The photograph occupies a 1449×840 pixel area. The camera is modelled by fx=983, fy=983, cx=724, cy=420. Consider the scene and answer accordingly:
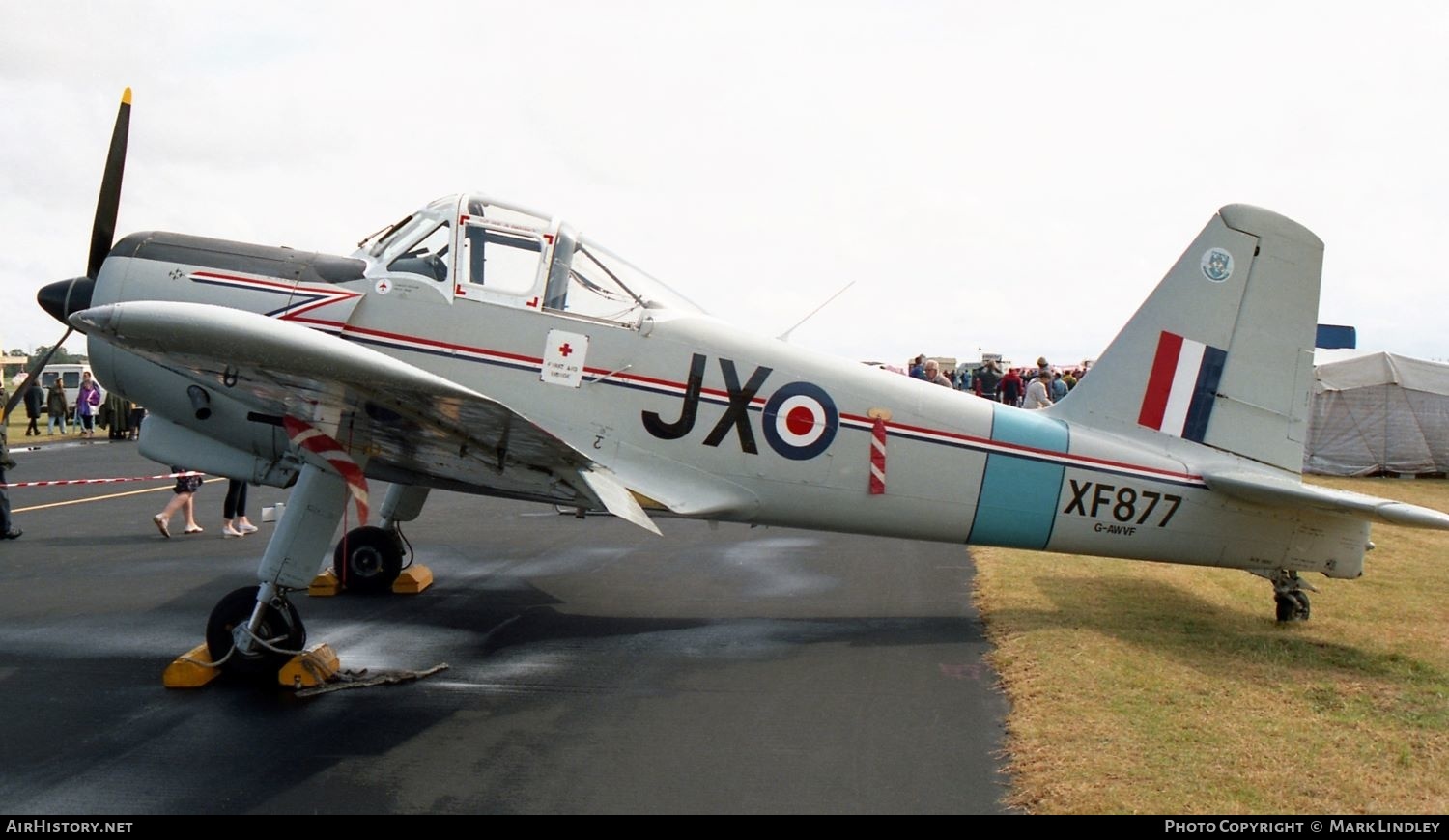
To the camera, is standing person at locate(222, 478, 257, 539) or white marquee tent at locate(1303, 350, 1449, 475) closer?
standing person at locate(222, 478, 257, 539)

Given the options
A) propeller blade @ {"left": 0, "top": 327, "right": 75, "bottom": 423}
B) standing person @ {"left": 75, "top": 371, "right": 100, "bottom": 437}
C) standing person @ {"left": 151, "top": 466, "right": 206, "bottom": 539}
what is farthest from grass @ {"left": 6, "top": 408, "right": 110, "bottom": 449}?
propeller blade @ {"left": 0, "top": 327, "right": 75, "bottom": 423}

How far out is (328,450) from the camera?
18.0 feet

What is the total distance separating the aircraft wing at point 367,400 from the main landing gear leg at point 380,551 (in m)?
1.76

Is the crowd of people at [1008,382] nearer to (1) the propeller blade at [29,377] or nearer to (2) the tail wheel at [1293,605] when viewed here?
(2) the tail wheel at [1293,605]

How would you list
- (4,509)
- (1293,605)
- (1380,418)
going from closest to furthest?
1. (1293,605)
2. (4,509)
3. (1380,418)

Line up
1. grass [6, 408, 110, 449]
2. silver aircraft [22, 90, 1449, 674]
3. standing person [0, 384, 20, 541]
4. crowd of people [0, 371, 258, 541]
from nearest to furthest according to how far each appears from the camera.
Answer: silver aircraft [22, 90, 1449, 674], standing person [0, 384, 20, 541], crowd of people [0, 371, 258, 541], grass [6, 408, 110, 449]

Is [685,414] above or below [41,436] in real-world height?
above

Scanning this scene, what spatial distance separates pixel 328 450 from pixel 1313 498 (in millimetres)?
6029

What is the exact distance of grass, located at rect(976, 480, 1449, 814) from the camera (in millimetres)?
4129

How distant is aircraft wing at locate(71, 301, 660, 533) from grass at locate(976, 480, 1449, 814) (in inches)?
94.5

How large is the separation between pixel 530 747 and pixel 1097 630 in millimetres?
3959

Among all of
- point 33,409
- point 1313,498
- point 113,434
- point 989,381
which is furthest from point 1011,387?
point 33,409

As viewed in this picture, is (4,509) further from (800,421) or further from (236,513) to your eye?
(800,421)

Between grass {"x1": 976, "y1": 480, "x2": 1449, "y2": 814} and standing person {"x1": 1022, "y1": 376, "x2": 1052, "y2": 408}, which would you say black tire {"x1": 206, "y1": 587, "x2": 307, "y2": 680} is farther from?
standing person {"x1": 1022, "y1": 376, "x2": 1052, "y2": 408}
